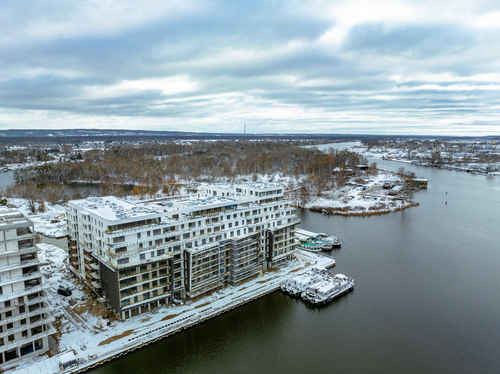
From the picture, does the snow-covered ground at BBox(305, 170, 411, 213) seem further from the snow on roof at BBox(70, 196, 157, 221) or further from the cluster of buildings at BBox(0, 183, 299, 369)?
the snow on roof at BBox(70, 196, 157, 221)

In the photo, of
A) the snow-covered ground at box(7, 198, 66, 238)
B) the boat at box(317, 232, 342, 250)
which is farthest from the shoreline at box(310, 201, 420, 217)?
the snow-covered ground at box(7, 198, 66, 238)

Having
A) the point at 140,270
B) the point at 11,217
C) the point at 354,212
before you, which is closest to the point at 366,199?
the point at 354,212

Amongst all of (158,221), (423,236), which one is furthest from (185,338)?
(423,236)

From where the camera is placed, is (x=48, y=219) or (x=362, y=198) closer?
(x=48, y=219)

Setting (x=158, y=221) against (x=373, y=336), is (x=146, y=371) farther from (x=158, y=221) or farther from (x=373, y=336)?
(x=373, y=336)

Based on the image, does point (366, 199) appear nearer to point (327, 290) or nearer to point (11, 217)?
point (327, 290)

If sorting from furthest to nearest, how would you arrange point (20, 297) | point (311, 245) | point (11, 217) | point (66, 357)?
point (311, 245) < point (11, 217) < point (66, 357) < point (20, 297)

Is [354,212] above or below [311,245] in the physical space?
below

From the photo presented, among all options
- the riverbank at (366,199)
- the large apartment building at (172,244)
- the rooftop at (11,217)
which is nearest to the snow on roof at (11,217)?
the rooftop at (11,217)

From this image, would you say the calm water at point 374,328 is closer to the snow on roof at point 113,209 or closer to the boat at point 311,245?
the boat at point 311,245
